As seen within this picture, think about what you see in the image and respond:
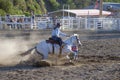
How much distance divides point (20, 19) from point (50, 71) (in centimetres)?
3080

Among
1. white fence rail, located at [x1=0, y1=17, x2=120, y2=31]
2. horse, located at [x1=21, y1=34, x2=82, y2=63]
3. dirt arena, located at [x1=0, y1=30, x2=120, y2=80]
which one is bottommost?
white fence rail, located at [x1=0, y1=17, x2=120, y2=31]

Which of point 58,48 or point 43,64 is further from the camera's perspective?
point 58,48

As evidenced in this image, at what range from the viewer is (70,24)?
43.2m

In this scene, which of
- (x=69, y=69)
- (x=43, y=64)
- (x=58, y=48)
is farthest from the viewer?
(x=58, y=48)

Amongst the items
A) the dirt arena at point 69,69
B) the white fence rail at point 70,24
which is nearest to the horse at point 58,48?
the dirt arena at point 69,69

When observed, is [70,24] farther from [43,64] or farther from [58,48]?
[43,64]

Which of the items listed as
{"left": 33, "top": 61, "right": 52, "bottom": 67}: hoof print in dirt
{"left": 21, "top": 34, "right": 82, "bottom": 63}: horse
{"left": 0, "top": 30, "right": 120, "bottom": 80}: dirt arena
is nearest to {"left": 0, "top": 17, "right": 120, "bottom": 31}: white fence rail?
{"left": 0, "top": 30, "right": 120, "bottom": 80}: dirt arena

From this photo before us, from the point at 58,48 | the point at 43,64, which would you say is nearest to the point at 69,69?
the point at 43,64

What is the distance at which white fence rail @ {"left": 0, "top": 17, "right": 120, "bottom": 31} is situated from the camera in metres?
42.8

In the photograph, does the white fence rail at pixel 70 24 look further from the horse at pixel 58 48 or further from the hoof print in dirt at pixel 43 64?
the hoof print in dirt at pixel 43 64

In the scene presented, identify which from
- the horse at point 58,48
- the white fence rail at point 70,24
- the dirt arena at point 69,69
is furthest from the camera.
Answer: the white fence rail at point 70,24

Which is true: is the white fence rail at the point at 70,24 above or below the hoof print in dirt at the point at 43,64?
below

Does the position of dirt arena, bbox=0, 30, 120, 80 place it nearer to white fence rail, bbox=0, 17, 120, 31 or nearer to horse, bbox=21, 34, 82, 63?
horse, bbox=21, 34, 82, 63

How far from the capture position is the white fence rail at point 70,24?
140 feet
